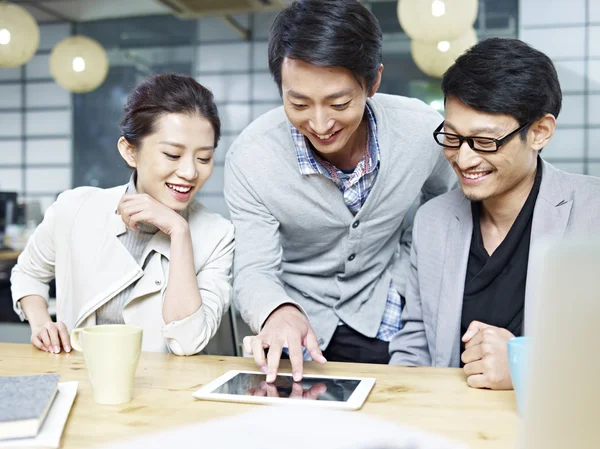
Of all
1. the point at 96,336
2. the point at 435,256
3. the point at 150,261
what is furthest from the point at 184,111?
the point at 96,336

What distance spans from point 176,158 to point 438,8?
2079mm

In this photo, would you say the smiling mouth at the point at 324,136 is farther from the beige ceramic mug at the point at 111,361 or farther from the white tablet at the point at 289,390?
the beige ceramic mug at the point at 111,361

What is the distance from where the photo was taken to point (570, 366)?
27 centimetres

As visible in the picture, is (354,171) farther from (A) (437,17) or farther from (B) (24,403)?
(A) (437,17)

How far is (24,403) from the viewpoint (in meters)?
0.76

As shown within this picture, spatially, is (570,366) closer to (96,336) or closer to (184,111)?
(96,336)

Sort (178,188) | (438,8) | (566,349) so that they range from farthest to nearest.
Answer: (438,8), (178,188), (566,349)

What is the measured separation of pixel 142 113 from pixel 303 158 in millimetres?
407

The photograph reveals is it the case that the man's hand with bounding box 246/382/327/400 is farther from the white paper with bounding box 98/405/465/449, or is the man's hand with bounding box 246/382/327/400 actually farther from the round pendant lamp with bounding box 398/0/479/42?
the round pendant lamp with bounding box 398/0/479/42

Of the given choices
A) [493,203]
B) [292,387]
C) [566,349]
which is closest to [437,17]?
[493,203]

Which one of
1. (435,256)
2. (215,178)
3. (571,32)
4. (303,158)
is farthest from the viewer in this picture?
(215,178)

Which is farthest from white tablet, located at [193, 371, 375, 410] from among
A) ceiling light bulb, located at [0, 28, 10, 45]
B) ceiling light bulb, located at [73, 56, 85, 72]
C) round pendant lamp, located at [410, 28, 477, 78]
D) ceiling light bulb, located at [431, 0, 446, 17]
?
ceiling light bulb, located at [73, 56, 85, 72]

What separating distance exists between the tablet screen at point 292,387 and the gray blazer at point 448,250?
471 mm

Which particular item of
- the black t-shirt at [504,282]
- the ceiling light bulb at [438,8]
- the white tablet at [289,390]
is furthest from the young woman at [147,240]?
the ceiling light bulb at [438,8]
